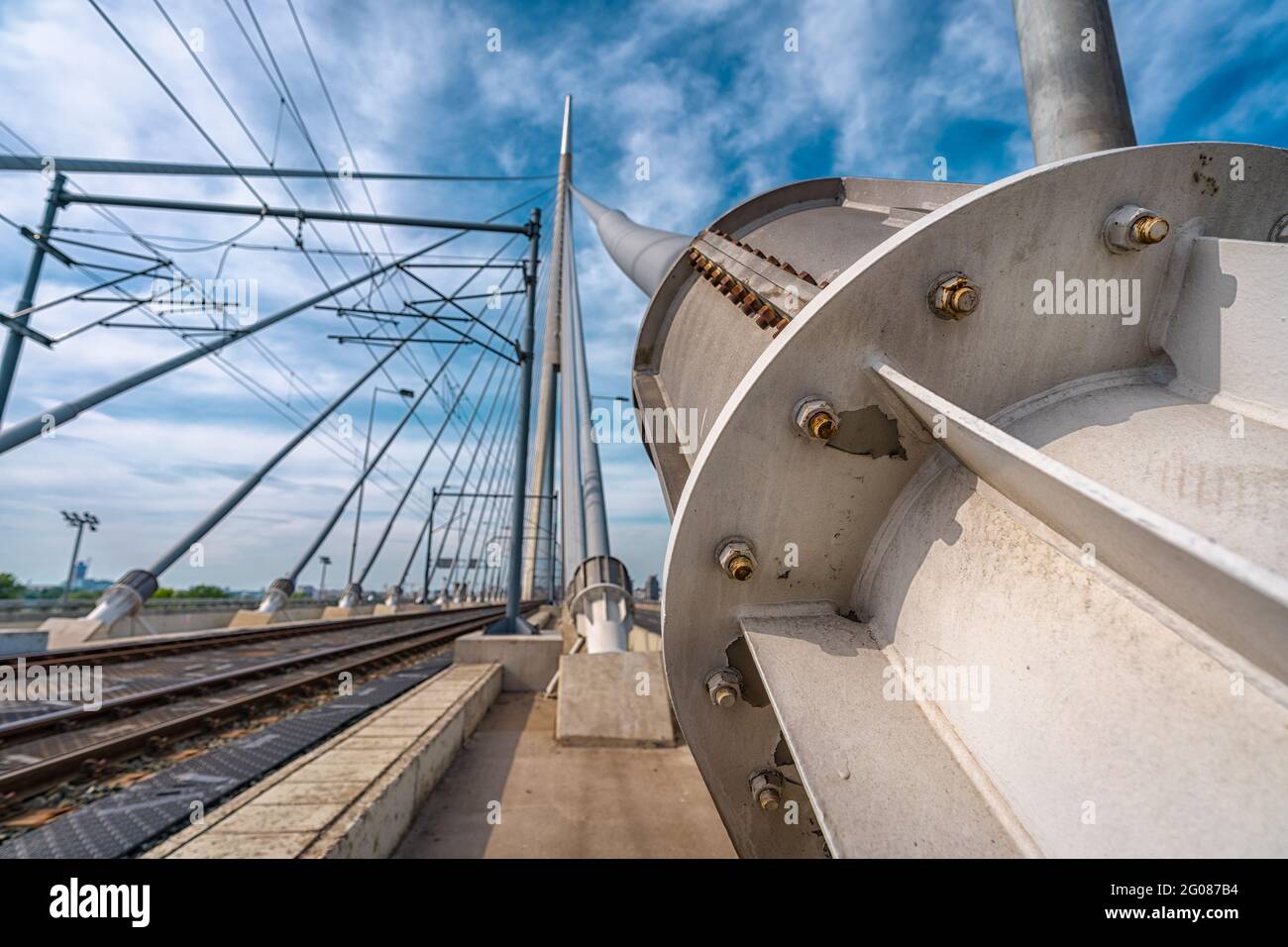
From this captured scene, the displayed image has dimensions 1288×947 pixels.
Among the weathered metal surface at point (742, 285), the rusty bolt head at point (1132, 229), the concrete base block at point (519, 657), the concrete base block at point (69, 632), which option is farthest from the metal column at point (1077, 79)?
the concrete base block at point (69, 632)

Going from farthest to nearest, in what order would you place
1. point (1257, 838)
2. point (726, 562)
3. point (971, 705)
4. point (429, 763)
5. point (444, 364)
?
point (444, 364) < point (429, 763) < point (726, 562) < point (971, 705) < point (1257, 838)

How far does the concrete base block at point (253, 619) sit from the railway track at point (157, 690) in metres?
2.21

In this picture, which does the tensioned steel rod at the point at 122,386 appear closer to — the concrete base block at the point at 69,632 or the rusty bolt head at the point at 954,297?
the concrete base block at the point at 69,632

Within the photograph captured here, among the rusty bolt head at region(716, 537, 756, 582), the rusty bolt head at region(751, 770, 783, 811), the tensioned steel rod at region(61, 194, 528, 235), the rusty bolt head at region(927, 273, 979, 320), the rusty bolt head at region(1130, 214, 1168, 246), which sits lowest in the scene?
the rusty bolt head at region(751, 770, 783, 811)

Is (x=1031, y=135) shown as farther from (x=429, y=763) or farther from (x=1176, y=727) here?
(x=429, y=763)

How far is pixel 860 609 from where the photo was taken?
6.15 ft

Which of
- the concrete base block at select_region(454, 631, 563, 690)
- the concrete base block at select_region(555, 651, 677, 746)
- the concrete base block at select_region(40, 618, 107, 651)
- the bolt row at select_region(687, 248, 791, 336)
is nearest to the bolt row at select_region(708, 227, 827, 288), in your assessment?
the bolt row at select_region(687, 248, 791, 336)

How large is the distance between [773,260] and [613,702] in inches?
170

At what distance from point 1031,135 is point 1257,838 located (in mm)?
4597

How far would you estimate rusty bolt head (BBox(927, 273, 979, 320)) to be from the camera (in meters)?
1.59

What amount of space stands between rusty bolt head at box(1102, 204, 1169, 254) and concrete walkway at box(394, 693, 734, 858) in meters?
3.51

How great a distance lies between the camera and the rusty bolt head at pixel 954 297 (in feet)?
5.23

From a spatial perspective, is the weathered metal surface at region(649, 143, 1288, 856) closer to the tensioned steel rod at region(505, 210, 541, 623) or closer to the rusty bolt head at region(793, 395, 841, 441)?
the rusty bolt head at region(793, 395, 841, 441)
